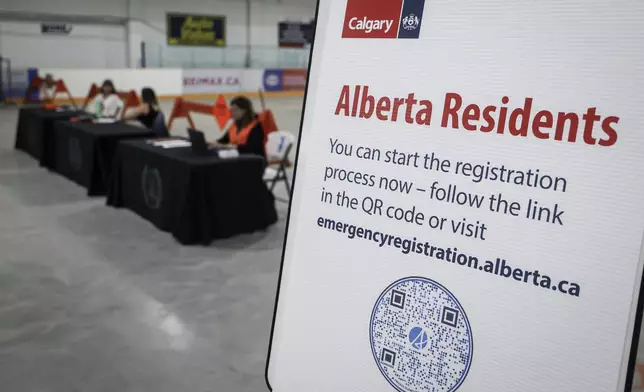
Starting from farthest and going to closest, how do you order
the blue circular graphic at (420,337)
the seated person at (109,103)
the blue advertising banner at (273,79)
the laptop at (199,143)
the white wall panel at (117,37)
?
the blue advertising banner at (273,79), the white wall panel at (117,37), the seated person at (109,103), the laptop at (199,143), the blue circular graphic at (420,337)

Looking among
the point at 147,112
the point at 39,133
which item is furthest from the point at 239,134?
the point at 39,133

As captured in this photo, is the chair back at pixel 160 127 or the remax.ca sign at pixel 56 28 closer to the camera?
the chair back at pixel 160 127

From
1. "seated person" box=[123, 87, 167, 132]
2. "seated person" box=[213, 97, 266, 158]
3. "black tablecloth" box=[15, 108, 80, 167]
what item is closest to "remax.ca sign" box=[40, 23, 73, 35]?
"black tablecloth" box=[15, 108, 80, 167]

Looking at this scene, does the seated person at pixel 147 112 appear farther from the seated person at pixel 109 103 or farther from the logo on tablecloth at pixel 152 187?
the logo on tablecloth at pixel 152 187

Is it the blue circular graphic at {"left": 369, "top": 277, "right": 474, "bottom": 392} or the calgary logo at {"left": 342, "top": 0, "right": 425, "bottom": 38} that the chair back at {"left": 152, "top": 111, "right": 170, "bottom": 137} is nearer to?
the calgary logo at {"left": 342, "top": 0, "right": 425, "bottom": 38}

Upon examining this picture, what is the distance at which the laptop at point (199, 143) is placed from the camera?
469 cm

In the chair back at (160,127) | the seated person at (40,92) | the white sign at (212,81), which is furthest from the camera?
the white sign at (212,81)

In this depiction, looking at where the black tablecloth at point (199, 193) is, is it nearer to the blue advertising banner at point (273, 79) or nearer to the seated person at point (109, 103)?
the seated person at point (109, 103)

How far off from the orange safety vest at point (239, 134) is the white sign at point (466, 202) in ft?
12.3

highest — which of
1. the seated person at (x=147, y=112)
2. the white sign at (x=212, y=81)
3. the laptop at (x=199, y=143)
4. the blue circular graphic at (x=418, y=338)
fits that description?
the white sign at (x=212, y=81)

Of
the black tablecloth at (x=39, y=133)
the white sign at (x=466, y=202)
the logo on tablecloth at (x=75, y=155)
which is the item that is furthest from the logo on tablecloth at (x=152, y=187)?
the white sign at (x=466, y=202)

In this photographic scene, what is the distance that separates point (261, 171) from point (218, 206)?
1.49ft

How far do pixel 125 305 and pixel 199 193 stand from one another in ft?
3.80

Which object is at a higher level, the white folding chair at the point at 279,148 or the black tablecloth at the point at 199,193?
the white folding chair at the point at 279,148
